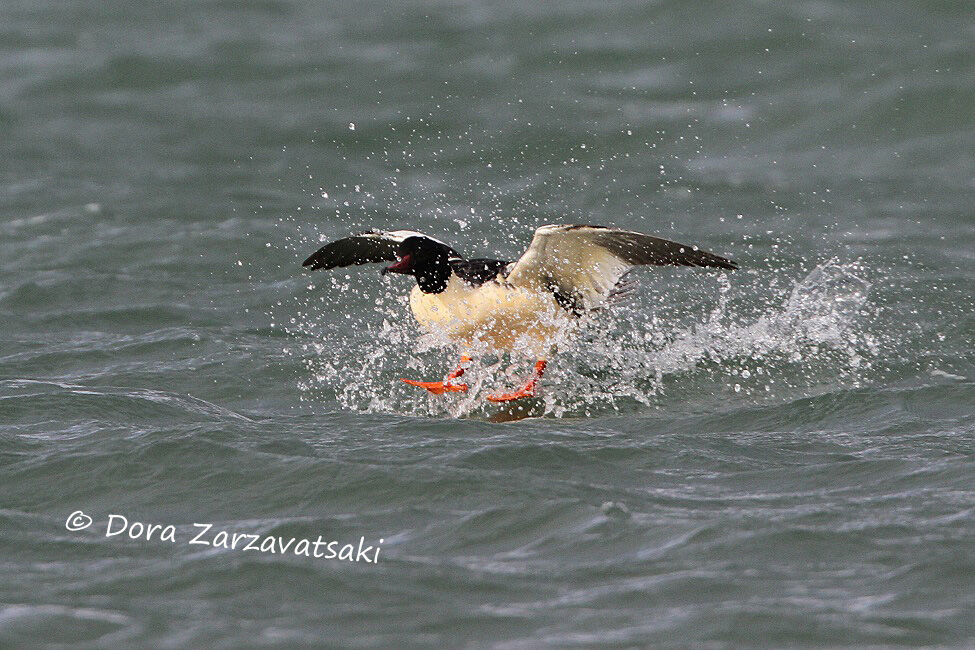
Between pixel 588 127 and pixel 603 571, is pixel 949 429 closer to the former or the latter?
pixel 603 571

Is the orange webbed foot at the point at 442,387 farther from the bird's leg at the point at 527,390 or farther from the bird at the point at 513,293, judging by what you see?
the bird's leg at the point at 527,390

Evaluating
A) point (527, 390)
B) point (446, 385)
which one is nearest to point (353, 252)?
point (446, 385)

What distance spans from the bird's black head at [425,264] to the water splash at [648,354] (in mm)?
482

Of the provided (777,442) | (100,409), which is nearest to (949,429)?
(777,442)

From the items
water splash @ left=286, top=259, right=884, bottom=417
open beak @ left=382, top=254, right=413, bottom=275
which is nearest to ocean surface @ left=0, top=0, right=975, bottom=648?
water splash @ left=286, top=259, right=884, bottom=417

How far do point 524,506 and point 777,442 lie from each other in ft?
5.37

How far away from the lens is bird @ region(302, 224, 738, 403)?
318 inches

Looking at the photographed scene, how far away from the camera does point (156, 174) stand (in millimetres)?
13828

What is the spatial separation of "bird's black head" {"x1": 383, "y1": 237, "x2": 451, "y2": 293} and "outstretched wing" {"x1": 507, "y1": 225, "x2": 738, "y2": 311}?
446 millimetres
